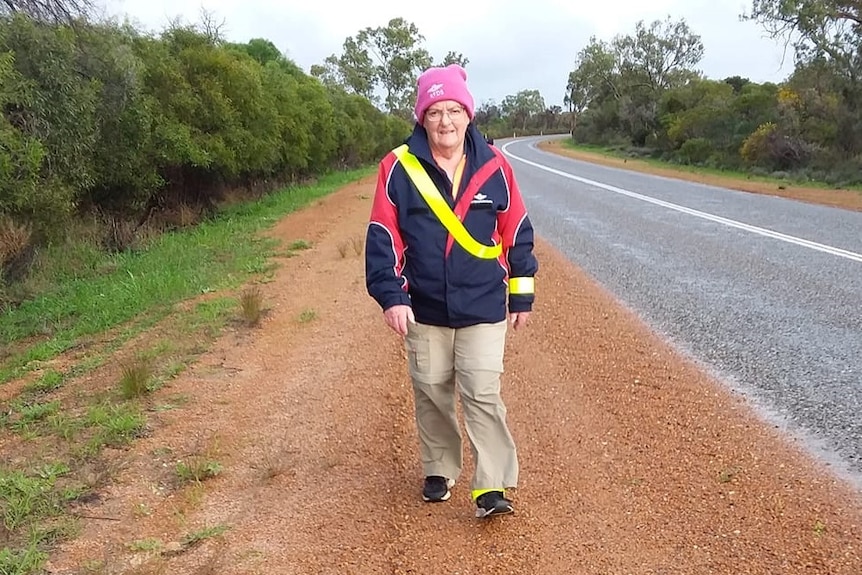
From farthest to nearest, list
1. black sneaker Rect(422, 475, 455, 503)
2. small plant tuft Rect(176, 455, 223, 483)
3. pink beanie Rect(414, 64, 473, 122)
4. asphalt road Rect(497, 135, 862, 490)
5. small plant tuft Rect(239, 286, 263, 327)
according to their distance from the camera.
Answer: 1. small plant tuft Rect(239, 286, 263, 327)
2. asphalt road Rect(497, 135, 862, 490)
3. small plant tuft Rect(176, 455, 223, 483)
4. black sneaker Rect(422, 475, 455, 503)
5. pink beanie Rect(414, 64, 473, 122)

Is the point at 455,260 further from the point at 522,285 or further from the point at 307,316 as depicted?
the point at 307,316

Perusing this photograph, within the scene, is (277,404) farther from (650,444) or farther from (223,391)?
(650,444)

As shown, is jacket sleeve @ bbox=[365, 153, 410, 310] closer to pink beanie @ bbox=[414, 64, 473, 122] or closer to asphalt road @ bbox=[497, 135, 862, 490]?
pink beanie @ bbox=[414, 64, 473, 122]

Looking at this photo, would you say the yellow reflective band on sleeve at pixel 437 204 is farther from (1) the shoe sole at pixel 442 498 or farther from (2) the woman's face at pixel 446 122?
(1) the shoe sole at pixel 442 498

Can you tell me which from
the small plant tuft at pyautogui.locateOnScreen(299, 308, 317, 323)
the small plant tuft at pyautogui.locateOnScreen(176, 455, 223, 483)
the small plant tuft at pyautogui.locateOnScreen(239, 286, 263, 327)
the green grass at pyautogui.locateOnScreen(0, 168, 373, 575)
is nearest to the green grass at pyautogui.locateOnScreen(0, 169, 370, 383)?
the green grass at pyautogui.locateOnScreen(0, 168, 373, 575)

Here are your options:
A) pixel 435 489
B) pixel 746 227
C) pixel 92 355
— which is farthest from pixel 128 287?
pixel 746 227

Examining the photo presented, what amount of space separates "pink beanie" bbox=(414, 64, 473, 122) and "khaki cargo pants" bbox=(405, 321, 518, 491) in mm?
892

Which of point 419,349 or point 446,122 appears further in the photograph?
point 419,349

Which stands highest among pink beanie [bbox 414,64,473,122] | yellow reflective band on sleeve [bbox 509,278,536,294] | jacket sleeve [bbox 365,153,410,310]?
pink beanie [bbox 414,64,473,122]

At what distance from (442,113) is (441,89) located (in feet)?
0.31

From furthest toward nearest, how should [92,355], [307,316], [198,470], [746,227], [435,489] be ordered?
[746,227] < [307,316] < [92,355] < [198,470] < [435,489]

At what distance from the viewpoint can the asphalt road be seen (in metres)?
4.63

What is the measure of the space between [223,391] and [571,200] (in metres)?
12.8

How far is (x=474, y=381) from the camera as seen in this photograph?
333cm
